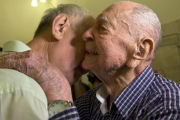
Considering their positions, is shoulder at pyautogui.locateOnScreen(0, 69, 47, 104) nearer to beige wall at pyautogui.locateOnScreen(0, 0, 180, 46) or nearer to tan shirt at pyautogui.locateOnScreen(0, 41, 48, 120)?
tan shirt at pyautogui.locateOnScreen(0, 41, 48, 120)

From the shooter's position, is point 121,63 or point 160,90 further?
point 121,63

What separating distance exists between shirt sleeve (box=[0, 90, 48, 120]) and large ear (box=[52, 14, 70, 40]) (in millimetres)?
490

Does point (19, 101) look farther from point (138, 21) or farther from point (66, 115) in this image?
point (138, 21)

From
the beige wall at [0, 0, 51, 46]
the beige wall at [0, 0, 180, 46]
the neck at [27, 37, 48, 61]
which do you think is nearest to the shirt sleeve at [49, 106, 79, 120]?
the neck at [27, 37, 48, 61]

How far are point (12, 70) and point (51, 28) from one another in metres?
0.41

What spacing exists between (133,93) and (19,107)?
53cm

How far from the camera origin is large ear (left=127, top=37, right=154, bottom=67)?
91 cm

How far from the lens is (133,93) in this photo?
889 mm

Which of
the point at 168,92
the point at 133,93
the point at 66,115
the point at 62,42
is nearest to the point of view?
the point at 66,115

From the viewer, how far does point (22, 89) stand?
1.84 feet

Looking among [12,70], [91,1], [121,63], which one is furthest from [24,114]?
[91,1]

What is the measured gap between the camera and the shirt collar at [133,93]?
2.83 ft

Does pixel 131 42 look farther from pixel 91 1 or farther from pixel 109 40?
pixel 91 1

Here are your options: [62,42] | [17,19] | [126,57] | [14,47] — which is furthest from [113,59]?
[17,19]
